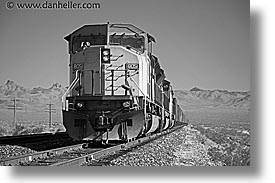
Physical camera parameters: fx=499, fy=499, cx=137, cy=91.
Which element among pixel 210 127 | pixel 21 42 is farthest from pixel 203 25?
pixel 21 42

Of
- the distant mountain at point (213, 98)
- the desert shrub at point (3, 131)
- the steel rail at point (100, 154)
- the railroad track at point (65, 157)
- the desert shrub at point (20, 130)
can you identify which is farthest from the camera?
the desert shrub at point (20, 130)

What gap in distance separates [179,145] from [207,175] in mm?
1490

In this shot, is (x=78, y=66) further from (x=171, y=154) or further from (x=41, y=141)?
(x=171, y=154)

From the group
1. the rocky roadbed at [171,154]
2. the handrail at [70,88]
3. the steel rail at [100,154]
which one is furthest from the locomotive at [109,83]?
the rocky roadbed at [171,154]

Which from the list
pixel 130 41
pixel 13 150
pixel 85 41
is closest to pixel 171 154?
pixel 130 41

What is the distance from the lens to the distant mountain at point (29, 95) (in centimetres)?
848

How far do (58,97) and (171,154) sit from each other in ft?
7.11

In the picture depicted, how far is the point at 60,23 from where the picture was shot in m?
8.67

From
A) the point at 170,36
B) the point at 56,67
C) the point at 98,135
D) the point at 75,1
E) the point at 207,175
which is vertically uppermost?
the point at 75,1

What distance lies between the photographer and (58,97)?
8602 millimetres

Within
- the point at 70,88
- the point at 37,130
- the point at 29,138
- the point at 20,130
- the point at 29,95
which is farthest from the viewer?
the point at 29,138

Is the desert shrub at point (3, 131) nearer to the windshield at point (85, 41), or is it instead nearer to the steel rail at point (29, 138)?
the steel rail at point (29, 138)

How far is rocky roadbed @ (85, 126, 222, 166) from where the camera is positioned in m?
7.77

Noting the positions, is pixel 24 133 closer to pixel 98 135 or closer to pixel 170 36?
pixel 98 135
